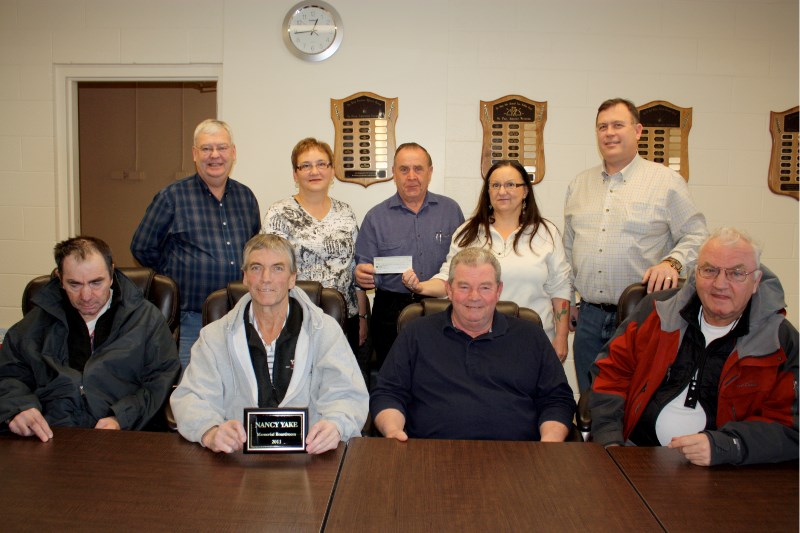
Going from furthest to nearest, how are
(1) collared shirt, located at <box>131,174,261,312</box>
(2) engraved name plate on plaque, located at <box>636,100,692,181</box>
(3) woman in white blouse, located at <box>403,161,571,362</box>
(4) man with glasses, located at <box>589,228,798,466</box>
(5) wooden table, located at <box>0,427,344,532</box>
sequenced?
(2) engraved name plate on plaque, located at <box>636,100,692,181</box>
(1) collared shirt, located at <box>131,174,261,312</box>
(3) woman in white blouse, located at <box>403,161,571,362</box>
(4) man with glasses, located at <box>589,228,798,466</box>
(5) wooden table, located at <box>0,427,344,532</box>

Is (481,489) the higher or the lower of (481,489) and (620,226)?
the lower

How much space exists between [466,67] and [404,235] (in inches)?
61.7

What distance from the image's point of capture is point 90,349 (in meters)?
2.44

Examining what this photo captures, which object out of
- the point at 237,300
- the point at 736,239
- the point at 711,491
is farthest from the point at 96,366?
the point at 736,239

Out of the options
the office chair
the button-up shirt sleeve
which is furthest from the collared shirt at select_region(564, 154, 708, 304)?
the button-up shirt sleeve

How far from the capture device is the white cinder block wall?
14.3 feet

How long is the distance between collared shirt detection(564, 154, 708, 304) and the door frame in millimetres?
2681

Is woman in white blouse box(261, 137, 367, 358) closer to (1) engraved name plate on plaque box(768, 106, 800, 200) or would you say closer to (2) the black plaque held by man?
(2) the black plaque held by man

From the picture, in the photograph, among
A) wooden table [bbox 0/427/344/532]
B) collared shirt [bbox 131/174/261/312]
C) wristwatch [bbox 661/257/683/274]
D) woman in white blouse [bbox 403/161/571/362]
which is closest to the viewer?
wooden table [bbox 0/427/344/532]

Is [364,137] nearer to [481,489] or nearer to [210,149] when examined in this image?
[210,149]

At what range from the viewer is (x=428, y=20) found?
14.2 ft

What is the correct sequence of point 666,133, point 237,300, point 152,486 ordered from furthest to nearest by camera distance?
point 666,133 → point 237,300 → point 152,486

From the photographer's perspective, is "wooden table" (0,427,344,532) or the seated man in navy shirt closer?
"wooden table" (0,427,344,532)

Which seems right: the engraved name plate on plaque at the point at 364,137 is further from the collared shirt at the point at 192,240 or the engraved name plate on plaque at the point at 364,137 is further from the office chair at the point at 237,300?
the office chair at the point at 237,300
